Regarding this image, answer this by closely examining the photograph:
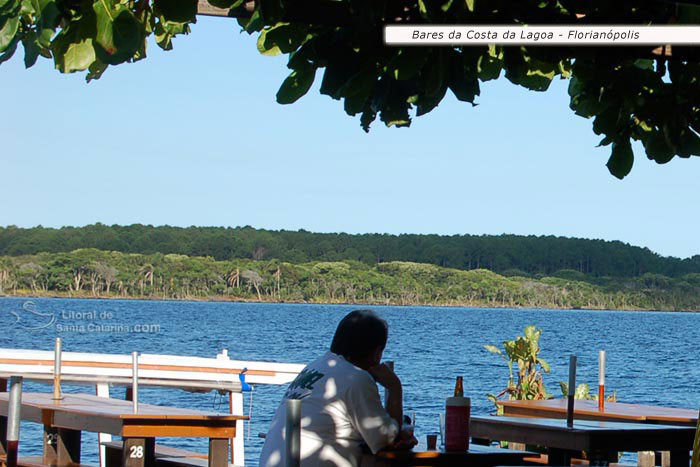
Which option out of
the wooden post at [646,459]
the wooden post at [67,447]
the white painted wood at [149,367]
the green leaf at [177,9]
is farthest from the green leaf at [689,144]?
the white painted wood at [149,367]

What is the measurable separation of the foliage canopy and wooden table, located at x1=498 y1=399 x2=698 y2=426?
9.69 ft

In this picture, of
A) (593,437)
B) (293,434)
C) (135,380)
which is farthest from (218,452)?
(293,434)

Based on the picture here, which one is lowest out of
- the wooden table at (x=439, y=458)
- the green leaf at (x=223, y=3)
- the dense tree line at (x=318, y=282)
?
the dense tree line at (x=318, y=282)

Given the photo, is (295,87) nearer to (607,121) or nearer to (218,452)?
(607,121)

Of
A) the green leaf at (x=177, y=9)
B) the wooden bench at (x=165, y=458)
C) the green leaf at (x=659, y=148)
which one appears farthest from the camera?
the wooden bench at (x=165, y=458)

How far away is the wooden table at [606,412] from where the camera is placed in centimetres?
623

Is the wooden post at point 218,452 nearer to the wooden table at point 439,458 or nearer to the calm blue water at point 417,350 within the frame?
the wooden table at point 439,458

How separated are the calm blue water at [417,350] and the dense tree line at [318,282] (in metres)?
8.82

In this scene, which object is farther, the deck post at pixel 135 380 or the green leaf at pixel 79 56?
the deck post at pixel 135 380

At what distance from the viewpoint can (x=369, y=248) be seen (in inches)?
4542

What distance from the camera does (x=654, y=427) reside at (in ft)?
16.6

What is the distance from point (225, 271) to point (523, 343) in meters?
112

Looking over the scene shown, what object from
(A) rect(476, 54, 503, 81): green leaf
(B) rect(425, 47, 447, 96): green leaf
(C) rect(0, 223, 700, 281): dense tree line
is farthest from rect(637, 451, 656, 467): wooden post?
(C) rect(0, 223, 700, 281): dense tree line

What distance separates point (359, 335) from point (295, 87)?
46.0 inches
